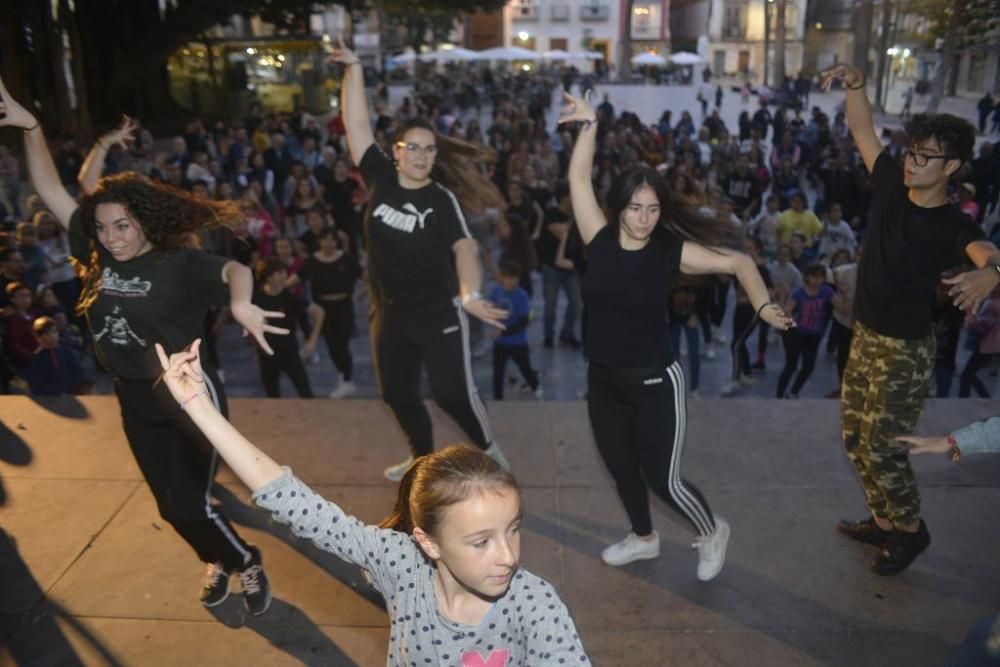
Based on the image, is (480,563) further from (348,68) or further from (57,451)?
(57,451)

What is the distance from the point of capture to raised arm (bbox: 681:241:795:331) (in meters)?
3.21

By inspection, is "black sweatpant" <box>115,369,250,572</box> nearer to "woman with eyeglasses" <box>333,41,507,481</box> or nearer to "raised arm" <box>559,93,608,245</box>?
"woman with eyeglasses" <box>333,41,507,481</box>

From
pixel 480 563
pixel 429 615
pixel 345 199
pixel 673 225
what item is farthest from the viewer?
pixel 345 199

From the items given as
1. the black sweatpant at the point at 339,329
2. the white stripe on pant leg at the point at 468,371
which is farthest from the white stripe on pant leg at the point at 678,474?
the black sweatpant at the point at 339,329

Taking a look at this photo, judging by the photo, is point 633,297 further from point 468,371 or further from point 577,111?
point 468,371

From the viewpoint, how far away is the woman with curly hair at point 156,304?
10.1ft

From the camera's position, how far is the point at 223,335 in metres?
10.1

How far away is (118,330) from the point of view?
10.2ft

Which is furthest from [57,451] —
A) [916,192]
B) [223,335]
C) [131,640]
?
[223,335]

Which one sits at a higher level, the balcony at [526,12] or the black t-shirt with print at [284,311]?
the balcony at [526,12]

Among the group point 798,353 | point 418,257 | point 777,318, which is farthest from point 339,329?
point 777,318

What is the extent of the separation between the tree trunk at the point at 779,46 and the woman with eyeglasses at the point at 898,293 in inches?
441

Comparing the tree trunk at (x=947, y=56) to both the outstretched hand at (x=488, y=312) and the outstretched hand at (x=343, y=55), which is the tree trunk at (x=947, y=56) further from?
the outstretched hand at (x=488, y=312)

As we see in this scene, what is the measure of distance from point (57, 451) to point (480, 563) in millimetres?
4039
